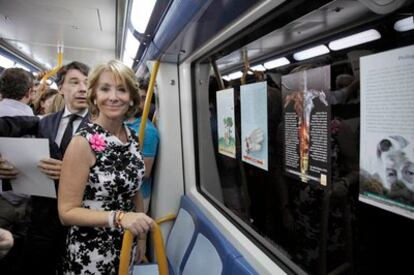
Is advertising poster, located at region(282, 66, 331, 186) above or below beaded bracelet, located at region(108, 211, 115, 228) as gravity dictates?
above

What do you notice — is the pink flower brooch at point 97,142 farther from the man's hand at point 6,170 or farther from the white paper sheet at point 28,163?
the man's hand at point 6,170

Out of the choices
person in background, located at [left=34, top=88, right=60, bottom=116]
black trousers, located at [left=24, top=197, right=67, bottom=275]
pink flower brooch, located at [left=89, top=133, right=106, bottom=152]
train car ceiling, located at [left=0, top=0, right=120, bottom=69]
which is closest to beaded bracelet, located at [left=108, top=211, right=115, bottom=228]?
pink flower brooch, located at [left=89, top=133, right=106, bottom=152]

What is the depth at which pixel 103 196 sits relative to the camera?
132 cm

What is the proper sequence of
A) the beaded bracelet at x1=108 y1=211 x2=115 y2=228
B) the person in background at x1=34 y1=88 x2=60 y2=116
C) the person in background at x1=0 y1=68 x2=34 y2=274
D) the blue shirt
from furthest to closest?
the person in background at x1=34 y1=88 x2=60 y2=116, the blue shirt, the person in background at x1=0 y1=68 x2=34 y2=274, the beaded bracelet at x1=108 y1=211 x2=115 y2=228

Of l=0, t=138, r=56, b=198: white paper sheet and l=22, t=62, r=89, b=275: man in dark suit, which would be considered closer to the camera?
l=0, t=138, r=56, b=198: white paper sheet

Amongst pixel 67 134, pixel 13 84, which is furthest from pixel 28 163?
pixel 13 84

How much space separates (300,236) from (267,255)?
252 millimetres

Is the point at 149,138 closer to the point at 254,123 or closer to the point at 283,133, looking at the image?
the point at 254,123

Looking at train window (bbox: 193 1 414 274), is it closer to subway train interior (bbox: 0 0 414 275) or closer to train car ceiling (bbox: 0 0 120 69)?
subway train interior (bbox: 0 0 414 275)

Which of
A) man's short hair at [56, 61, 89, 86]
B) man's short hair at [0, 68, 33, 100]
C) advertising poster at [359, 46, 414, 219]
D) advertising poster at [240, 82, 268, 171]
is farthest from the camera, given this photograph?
man's short hair at [0, 68, 33, 100]

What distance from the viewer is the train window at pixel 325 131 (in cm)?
80

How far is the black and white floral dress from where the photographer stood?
1305 millimetres

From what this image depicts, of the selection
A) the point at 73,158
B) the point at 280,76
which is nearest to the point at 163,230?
the point at 73,158

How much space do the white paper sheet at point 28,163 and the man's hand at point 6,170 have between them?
0.06ft
